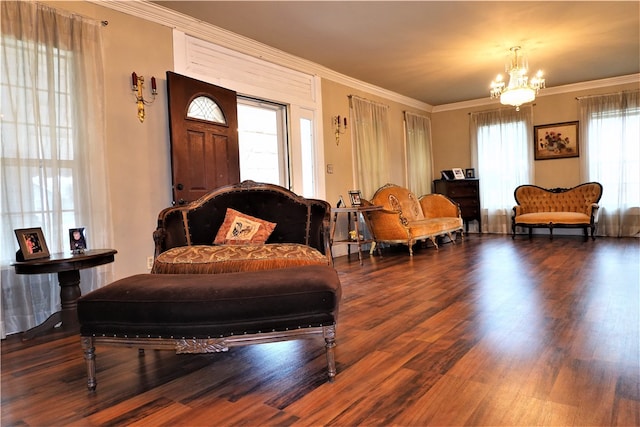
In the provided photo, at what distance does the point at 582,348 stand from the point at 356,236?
3.63 m

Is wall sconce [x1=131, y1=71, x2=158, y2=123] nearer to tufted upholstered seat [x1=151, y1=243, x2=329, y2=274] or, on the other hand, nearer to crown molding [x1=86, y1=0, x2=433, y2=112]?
crown molding [x1=86, y1=0, x2=433, y2=112]

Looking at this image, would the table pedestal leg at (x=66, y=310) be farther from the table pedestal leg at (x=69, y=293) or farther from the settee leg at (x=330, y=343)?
the settee leg at (x=330, y=343)

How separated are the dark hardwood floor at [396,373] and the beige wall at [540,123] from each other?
4.70 meters

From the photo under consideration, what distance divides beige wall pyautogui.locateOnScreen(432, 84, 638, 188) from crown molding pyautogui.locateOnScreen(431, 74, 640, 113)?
0.18ft

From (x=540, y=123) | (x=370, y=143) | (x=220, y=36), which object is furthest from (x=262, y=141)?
(x=540, y=123)

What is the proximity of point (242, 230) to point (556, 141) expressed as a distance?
685 centimetres

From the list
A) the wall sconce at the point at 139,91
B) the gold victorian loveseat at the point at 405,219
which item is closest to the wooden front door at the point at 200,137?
the wall sconce at the point at 139,91

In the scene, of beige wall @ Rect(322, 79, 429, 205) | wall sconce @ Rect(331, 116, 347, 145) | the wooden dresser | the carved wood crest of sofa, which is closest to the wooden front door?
the carved wood crest of sofa

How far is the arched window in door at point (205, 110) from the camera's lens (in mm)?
3930

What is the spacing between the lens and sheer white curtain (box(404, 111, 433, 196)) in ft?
25.7

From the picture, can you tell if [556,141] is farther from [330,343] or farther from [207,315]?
[207,315]

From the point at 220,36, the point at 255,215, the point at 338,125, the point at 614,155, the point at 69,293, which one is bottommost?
the point at 69,293

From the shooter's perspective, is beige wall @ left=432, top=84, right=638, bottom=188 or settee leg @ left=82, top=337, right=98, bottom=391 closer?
settee leg @ left=82, top=337, right=98, bottom=391

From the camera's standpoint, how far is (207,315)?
5.93 ft
